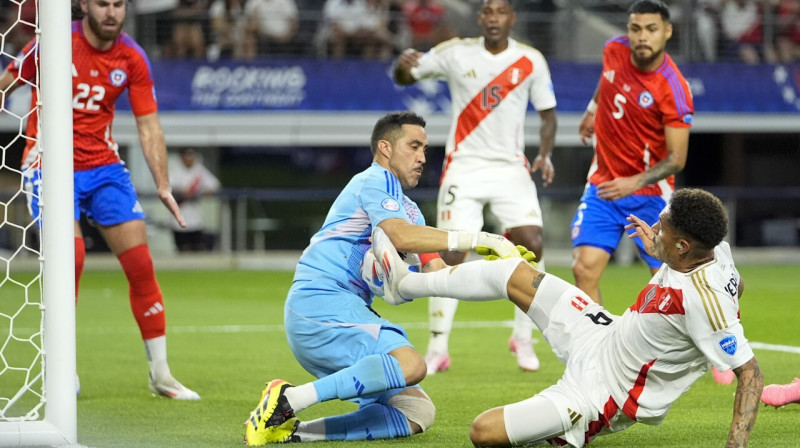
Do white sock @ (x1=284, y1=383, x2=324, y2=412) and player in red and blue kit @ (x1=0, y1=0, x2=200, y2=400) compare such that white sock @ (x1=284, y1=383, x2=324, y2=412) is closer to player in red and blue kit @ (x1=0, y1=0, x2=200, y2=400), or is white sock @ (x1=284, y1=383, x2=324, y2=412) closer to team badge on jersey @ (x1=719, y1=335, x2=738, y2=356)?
team badge on jersey @ (x1=719, y1=335, x2=738, y2=356)

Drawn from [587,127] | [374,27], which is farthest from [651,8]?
[374,27]

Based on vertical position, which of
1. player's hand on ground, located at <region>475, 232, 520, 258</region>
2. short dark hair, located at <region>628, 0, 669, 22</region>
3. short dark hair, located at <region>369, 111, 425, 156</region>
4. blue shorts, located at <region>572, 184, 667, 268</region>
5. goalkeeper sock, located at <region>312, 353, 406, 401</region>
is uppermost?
short dark hair, located at <region>628, 0, 669, 22</region>

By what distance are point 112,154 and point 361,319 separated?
236 cm

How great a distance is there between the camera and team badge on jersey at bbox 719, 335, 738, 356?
450 centimetres

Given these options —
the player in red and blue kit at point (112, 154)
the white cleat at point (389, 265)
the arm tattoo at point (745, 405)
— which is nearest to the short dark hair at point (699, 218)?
the arm tattoo at point (745, 405)

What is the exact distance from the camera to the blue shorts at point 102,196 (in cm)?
677

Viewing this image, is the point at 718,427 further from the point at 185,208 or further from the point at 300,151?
the point at 300,151

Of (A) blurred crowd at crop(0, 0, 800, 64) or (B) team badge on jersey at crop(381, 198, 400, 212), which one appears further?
(A) blurred crowd at crop(0, 0, 800, 64)

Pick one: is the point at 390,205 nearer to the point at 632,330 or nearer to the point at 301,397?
the point at 301,397

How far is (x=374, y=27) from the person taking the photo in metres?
18.9

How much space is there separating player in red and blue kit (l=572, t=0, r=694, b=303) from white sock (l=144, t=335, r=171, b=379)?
8.10ft

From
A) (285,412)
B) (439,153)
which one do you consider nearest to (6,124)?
(439,153)

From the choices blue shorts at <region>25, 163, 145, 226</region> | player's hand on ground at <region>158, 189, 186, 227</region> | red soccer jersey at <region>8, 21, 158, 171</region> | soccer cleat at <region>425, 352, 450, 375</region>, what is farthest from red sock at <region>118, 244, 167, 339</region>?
soccer cleat at <region>425, 352, 450, 375</region>

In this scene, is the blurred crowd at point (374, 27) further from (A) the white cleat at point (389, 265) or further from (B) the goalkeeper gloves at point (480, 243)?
(B) the goalkeeper gloves at point (480, 243)
